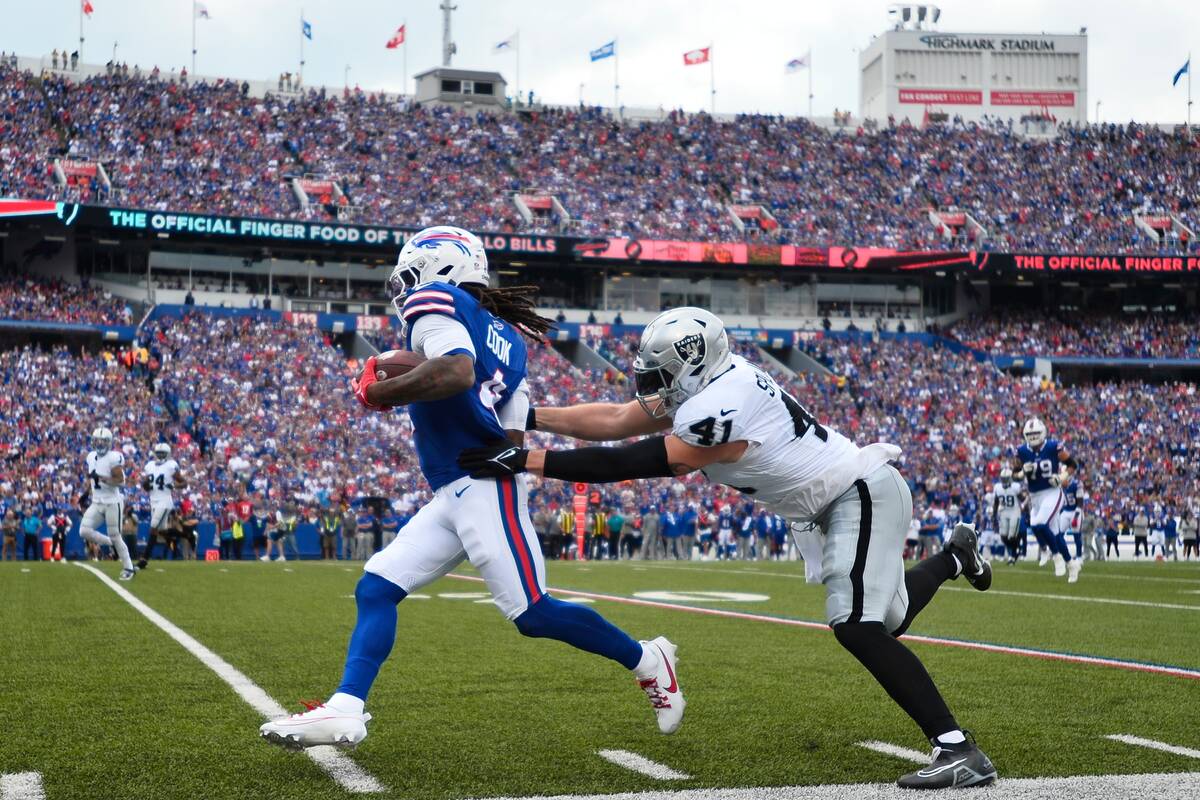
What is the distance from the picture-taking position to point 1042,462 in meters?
14.1

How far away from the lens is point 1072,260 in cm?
3950

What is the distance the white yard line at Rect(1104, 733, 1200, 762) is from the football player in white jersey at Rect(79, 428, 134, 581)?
36.7 feet

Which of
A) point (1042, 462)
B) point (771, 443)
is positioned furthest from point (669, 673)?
point (1042, 462)

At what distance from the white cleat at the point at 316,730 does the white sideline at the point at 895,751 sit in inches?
65.7

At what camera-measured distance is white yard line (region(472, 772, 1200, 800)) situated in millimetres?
3453

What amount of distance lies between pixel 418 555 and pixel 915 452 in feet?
95.1

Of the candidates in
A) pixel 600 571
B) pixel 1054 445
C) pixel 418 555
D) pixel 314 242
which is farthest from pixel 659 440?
pixel 314 242

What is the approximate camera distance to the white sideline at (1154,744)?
13.2 feet

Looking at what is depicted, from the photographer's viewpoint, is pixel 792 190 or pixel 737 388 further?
pixel 792 190

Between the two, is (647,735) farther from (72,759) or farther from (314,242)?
(314,242)

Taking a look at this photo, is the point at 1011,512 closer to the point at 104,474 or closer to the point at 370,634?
the point at 104,474

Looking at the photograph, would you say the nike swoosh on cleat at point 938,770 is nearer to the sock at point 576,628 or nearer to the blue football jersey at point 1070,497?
the sock at point 576,628

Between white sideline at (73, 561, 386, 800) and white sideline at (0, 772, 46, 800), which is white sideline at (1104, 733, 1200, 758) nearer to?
white sideline at (73, 561, 386, 800)

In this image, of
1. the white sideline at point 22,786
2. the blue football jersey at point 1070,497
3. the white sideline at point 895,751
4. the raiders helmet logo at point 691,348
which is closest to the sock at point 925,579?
the white sideline at point 895,751
